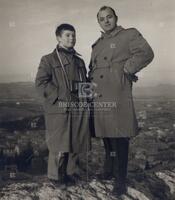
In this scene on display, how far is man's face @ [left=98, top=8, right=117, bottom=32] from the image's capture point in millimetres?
2508

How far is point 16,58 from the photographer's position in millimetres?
2605

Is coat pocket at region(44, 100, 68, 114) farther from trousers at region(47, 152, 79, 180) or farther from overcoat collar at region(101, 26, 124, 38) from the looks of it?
overcoat collar at region(101, 26, 124, 38)

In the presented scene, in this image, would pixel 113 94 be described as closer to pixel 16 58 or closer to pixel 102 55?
pixel 102 55

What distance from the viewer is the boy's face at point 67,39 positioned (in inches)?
98.0

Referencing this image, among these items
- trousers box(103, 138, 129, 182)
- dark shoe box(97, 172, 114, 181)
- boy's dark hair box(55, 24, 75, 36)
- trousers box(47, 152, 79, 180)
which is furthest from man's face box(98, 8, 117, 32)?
dark shoe box(97, 172, 114, 181)

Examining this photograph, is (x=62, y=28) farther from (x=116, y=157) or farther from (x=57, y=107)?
(x=116, y=157)

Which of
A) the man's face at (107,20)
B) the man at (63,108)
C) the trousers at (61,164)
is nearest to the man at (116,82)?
the man's face at (107,20)

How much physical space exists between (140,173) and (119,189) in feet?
0.64

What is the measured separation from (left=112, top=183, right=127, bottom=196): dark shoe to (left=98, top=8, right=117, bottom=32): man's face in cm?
100

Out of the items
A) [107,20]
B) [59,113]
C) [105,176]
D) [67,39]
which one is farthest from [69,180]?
[107,20]

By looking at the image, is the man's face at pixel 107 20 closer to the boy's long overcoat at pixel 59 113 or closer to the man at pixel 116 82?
the man at pixel 116 82

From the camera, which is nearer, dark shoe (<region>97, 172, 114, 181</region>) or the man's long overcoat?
the man's long overcoat

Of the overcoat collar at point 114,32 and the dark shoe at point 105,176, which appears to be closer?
the overcoat collar at point 114,32

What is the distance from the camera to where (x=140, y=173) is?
2668mm
